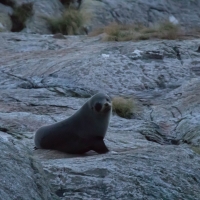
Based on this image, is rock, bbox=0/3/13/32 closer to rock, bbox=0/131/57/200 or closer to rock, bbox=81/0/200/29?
rock, bbox=81/0/200/29

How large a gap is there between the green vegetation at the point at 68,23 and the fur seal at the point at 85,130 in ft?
52.3

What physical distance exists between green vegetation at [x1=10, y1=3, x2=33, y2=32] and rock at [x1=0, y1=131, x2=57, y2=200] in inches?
770

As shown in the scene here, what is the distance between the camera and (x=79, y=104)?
13.9m

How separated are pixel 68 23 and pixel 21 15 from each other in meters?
1.82

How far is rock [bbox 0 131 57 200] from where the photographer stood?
6264 mm

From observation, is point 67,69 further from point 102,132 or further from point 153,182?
point 153,182

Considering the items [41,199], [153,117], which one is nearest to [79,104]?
[153,117]

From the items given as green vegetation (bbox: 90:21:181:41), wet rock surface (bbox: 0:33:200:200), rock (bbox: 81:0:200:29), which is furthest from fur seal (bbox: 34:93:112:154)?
rock (bbox: 81:0:200:29)

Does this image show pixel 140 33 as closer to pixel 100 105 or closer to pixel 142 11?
pixel 142 11

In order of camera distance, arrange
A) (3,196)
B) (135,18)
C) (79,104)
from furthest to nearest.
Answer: (135,18)
(79,104)
(3,196)

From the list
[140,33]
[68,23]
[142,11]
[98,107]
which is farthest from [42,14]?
[98,107]

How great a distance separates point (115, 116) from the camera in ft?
44.4

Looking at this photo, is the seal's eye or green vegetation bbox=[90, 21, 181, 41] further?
green vegetation bbox=[90, 21, 181, 41]

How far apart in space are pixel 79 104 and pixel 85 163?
5.81 metres
